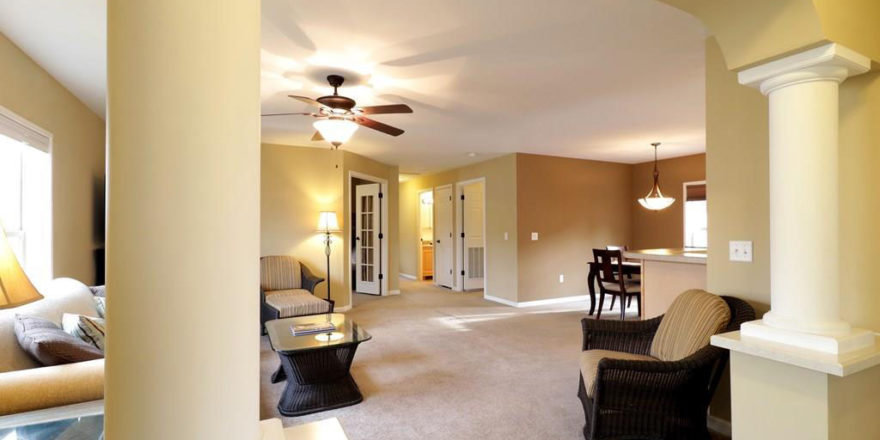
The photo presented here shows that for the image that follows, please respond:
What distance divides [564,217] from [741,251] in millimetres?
4552

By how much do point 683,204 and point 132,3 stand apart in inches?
299

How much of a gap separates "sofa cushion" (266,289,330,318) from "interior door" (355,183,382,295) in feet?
8.75

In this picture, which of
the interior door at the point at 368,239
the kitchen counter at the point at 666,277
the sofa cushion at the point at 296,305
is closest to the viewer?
Result: the kitchen counter at the point at 666,277

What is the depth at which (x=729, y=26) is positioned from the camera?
1714 millimetres

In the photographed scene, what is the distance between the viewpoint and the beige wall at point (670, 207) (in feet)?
22.4

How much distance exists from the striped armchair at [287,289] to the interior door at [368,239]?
1.76 metres

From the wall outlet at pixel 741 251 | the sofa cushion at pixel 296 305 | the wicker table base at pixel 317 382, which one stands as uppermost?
the wall outlet at pixel 741 251

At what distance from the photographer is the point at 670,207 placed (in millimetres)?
7012

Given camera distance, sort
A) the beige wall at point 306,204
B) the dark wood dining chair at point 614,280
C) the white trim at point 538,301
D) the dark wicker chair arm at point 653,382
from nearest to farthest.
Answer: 1. the dark wicker chair arm at point 653,382
2. the dark wood dining chair at point 614,280
3. the beige wall at point 306,204
4. the white trim at point 538,301

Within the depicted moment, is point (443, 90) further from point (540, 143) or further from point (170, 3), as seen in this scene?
point (170, 3)

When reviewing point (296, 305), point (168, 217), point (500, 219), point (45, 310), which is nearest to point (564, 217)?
point (500, 219)

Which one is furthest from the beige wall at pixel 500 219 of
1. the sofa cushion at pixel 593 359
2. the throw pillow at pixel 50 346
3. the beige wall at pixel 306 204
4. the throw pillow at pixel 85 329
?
the throw pillow at pixel 50 346

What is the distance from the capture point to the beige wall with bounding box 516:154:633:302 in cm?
656

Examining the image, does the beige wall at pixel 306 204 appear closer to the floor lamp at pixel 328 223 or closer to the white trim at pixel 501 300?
the floor lamp at pixel 328 223
